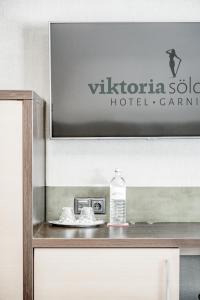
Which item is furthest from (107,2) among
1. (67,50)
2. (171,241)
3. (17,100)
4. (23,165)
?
(171,241)

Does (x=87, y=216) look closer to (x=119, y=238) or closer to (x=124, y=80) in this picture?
(x=119, y=238)

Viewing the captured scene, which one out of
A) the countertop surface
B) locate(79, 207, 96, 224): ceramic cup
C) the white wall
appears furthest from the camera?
the white wall

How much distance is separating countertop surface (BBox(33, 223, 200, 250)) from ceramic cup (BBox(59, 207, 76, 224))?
120mm

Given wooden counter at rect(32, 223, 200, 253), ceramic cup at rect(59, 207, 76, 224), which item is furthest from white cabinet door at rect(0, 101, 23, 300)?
ceramic cup at rect(59, 207, 76, 224)

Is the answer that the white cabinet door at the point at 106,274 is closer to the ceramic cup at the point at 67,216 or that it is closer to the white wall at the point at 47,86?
the ceramic cup at the point at 67,216

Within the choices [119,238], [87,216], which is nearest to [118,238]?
[119,238]

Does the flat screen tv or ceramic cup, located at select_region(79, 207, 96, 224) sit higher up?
the flat screen tv

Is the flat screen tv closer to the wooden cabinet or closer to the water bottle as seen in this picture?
the water bottle

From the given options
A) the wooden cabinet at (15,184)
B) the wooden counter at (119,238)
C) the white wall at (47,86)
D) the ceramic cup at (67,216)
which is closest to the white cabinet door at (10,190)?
the wooden cabinet at (15,184)

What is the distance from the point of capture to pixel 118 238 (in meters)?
2.75

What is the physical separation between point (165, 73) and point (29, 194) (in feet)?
3.52

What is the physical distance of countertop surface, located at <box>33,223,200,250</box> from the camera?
2.74m

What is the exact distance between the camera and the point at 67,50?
3215mm

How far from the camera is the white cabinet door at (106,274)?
9.00 feet
